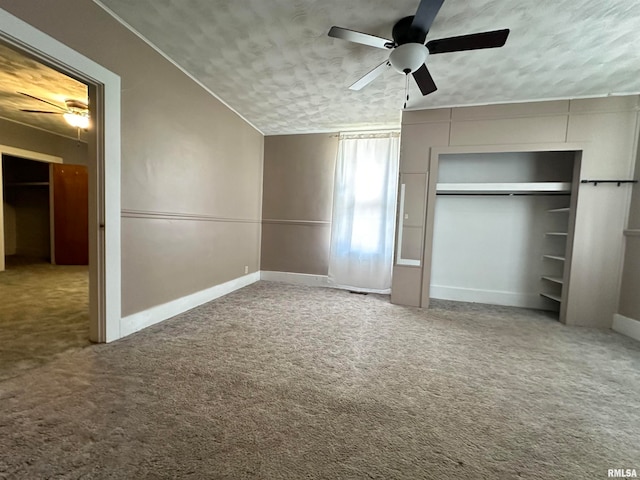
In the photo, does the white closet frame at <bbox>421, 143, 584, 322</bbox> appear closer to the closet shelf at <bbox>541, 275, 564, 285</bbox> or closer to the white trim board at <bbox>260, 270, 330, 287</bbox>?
the closet shelf at <bbox>541, 275, 564, 285</bbox>

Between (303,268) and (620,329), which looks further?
(303,268)

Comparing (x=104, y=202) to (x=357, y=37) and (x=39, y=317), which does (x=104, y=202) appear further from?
(x=357, y=37)

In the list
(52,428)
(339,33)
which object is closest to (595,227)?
(339,33)

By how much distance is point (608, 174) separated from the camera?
2.83m

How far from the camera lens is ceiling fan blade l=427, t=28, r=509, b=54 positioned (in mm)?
1678

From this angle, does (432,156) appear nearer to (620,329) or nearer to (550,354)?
(550,354)

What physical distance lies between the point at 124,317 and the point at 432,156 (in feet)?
12.2

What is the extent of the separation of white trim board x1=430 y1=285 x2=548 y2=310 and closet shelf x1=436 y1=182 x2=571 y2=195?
4.64 ft

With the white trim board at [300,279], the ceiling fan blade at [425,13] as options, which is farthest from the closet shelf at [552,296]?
the ceiling fan blade at [425,13]

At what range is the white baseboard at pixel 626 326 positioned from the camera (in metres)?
2.62

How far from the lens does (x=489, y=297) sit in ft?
12.1

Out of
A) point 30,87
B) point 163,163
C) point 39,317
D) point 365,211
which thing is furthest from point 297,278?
point 30,87

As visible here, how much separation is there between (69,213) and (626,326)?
872 cm

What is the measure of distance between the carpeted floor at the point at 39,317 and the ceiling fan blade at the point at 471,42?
3515 millimetres
